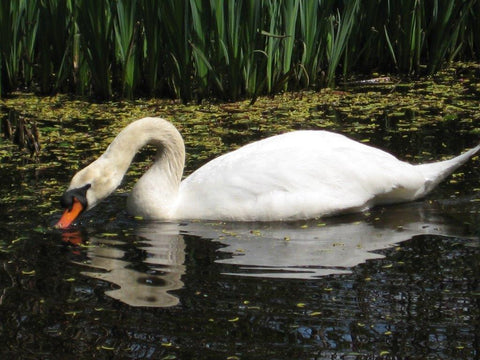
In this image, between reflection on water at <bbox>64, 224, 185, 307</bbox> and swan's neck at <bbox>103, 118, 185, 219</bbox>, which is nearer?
reflection on water at <bbox>64, 224, 185, 307</bbox>

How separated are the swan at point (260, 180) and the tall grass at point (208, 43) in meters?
2.26

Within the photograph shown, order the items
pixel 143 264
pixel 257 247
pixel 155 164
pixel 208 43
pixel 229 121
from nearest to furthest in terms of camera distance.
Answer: pixel 143 264
pixel 257 247
pixel 155 164
pixel 229 121
pixel 208 43

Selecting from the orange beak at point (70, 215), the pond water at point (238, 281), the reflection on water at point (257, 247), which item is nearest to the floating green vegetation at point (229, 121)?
the pond water at point (238, 281)

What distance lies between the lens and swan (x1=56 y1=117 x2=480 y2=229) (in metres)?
6.62

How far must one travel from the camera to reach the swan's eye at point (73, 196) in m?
6.43

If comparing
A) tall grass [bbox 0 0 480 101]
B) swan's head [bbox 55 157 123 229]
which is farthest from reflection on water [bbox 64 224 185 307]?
tall grass [bbox 0 0 480 101]

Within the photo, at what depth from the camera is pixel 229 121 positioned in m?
9.05

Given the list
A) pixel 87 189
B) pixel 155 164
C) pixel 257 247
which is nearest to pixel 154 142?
pixel 155 164

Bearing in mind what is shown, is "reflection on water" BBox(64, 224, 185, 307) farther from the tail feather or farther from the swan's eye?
the tail feather

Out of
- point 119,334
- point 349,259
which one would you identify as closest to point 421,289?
point 349,259

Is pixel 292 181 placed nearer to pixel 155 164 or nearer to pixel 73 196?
pixel 155 164

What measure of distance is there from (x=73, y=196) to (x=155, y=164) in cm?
70

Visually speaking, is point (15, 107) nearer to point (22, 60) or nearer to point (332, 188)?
point (22, 60)

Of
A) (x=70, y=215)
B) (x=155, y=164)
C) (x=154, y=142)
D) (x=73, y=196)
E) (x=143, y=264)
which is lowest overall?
(x=143, y=264)
